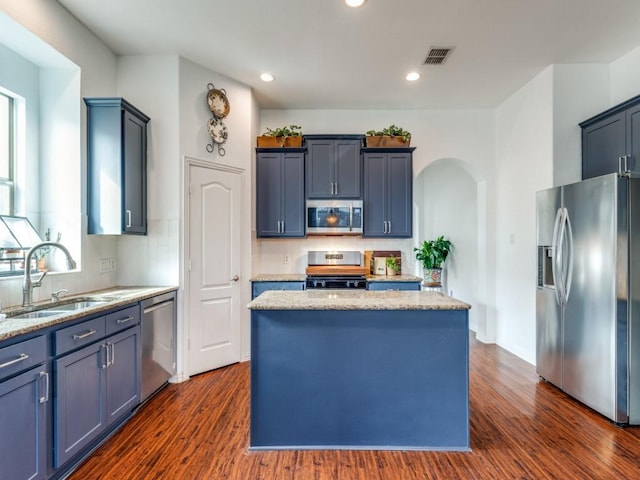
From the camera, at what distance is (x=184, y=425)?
8.14ft

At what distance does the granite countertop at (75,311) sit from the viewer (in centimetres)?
165

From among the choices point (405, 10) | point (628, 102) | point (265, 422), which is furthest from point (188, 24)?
point (628, 102)

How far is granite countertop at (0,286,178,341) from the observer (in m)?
1.65

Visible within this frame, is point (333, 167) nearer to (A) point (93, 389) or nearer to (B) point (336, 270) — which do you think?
(B) point (336, 270)

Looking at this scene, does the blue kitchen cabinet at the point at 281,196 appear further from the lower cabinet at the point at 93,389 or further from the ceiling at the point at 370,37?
the lower cabinet at the point at 93,389

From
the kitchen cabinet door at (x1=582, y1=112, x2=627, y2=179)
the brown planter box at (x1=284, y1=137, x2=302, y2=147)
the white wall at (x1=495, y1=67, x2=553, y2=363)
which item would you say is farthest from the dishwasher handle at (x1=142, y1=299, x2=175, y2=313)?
the kitchen cabinet door at (x1=582, y1=112, x2=627, y2=179)

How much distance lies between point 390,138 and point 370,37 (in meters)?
1.44

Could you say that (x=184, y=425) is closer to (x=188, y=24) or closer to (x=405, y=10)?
(x=188, y=24)

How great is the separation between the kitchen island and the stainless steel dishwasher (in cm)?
115

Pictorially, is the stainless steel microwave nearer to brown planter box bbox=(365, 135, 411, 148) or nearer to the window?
brown planter box bbox=(365, 135, 411, 148)

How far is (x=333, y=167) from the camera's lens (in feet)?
13.8

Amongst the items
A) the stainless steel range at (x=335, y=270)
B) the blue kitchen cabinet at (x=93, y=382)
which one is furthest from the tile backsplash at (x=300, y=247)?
the blue kitchen cabinet at (x=93, y=382)

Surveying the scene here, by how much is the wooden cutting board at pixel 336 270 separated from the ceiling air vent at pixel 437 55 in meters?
2.35

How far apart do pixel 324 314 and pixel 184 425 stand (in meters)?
1.39
